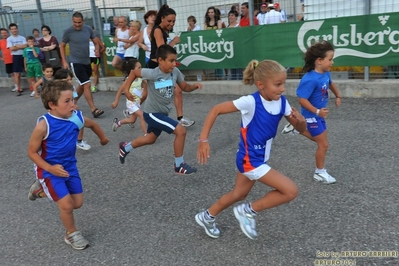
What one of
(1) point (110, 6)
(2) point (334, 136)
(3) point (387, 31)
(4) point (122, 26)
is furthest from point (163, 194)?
(1) point (110, 6)

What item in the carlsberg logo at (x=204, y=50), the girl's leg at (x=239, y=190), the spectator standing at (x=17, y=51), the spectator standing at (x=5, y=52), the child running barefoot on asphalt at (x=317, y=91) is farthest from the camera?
the spectator standing at (x=5, y=52)

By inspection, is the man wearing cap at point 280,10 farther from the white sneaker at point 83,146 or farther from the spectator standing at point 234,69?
the white sneaker at point 83,146

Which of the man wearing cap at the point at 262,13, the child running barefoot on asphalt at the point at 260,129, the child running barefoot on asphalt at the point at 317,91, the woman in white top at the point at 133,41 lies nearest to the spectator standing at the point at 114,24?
the woman in white top at the point at 133,41

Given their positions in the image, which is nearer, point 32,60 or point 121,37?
point 121,37

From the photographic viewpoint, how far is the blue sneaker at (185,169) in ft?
→ 15.3

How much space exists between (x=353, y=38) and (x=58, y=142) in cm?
611

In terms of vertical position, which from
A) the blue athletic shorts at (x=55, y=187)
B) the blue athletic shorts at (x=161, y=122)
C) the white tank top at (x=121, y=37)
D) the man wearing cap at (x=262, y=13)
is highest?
the man wearing cap at (x=262, y=13)

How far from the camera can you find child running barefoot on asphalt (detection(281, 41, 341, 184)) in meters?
3.97

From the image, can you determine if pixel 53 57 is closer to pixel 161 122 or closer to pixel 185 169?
pixel 161 122

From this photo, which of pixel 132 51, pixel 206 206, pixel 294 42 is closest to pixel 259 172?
pixel 206 206

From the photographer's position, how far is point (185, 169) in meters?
4.68

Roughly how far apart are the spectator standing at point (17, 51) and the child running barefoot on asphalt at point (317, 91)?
1089cm

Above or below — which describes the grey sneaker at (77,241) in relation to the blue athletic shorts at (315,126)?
below

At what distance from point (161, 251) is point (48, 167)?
1.12 meters
